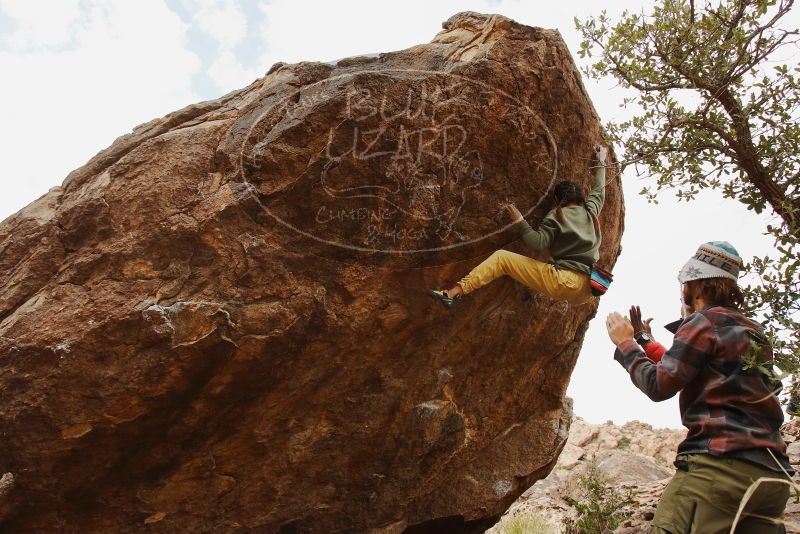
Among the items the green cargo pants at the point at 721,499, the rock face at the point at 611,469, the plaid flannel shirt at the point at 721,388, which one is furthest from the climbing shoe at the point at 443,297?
the rock face at the point at 611,469

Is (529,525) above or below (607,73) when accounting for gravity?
below

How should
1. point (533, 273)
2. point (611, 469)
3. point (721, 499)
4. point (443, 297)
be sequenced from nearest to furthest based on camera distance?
point (721, 499) → point (443, 297) → point (533, 273) → point (611, 469)

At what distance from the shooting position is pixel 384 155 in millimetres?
6301

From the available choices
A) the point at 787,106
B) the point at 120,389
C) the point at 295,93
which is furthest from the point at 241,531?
the point at 787,106

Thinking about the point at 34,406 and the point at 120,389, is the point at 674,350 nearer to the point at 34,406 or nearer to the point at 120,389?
the point at 120,389

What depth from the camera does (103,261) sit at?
20.0ft

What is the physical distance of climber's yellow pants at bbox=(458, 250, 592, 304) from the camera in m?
6.73

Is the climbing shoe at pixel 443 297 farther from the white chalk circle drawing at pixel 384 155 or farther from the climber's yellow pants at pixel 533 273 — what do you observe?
the white chalk circle drawing at pixel 384 155

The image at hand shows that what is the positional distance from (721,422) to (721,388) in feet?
0.73

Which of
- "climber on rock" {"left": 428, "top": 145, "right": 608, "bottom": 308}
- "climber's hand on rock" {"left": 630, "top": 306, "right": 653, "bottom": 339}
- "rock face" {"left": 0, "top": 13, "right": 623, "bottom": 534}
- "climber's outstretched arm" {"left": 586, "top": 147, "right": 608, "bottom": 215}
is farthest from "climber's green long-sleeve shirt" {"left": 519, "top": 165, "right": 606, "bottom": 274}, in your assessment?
"climber's hand on rock" {"left": 630, "top": 306, "right": 653, "bottom": 339}

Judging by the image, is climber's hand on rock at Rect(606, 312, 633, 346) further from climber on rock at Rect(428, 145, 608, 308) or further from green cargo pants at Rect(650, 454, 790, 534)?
climber on rock at Rect(428, 145, 608, 308)

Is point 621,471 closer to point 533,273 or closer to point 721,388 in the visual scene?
point 533,273

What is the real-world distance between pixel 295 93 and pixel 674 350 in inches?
172

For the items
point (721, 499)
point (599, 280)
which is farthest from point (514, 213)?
point (721, 499)
